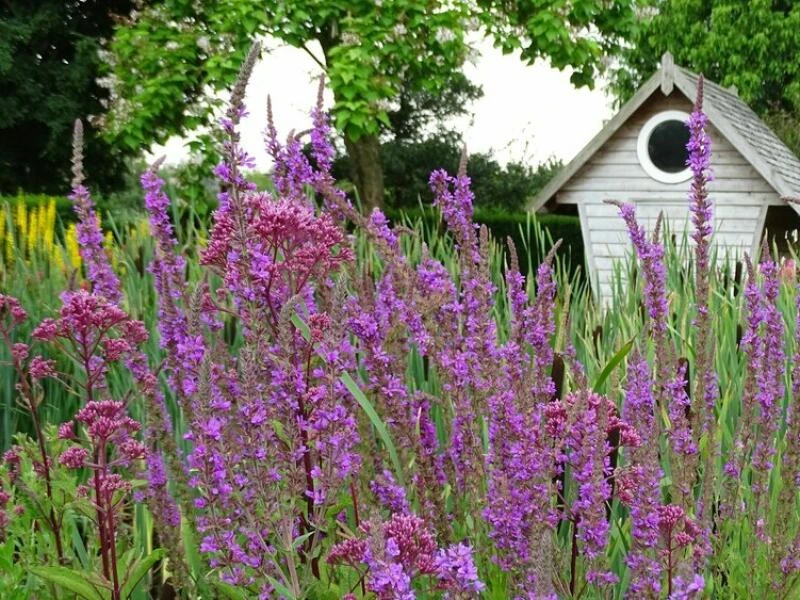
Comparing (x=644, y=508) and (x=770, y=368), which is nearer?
(x=644, y=508)

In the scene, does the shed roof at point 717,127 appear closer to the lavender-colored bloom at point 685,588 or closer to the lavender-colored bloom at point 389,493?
the lavender-colored bloom at point 389,493

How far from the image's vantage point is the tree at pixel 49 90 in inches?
1003

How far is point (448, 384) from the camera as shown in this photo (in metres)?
2.38

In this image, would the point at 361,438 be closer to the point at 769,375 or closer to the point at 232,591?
the point at 232,591

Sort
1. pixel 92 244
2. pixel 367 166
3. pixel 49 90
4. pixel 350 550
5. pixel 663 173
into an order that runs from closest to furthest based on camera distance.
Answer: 1. pixel 350 550
2. pixel 92 244
3. pixel 663 173
4. pixel 367 166
5. pixel 49 90

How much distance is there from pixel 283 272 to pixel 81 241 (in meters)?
0.83

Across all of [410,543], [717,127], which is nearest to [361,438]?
[410,543]

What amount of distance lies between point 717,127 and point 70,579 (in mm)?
16929

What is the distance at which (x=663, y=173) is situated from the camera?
18219 mm

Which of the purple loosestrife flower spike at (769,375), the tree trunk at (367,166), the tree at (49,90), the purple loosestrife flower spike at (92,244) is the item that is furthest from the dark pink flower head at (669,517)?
the tree at (49,90)

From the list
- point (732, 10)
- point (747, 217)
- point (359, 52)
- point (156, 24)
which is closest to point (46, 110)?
point (156, 24)

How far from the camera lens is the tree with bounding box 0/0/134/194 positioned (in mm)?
25469

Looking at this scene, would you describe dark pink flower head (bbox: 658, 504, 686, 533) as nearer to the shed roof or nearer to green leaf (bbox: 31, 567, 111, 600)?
green leaf (bbox: 31, 567, 111, 600)

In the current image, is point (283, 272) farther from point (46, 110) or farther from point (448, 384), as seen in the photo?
point (46, 110)
